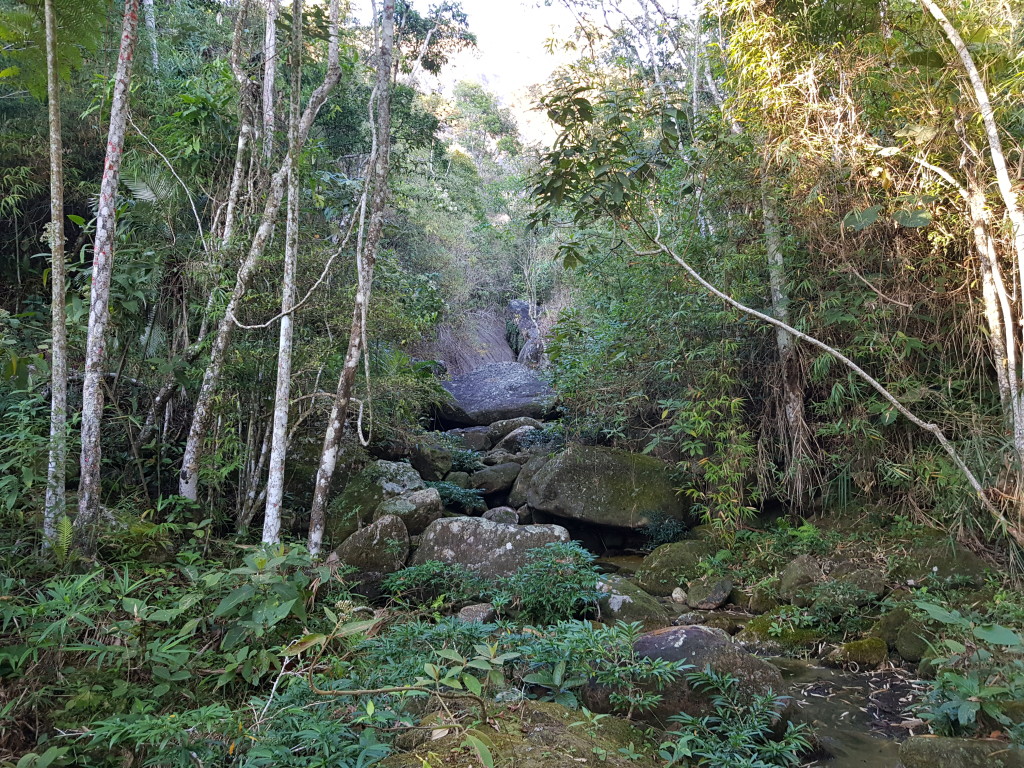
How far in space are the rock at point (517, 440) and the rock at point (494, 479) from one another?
5.00 feet

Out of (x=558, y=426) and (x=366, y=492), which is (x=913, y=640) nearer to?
(x=558, y=426)

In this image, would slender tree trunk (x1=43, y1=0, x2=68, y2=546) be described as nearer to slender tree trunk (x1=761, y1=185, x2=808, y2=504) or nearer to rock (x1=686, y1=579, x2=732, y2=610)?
rock (x1=686, y1=579, x2=732, y2=610)

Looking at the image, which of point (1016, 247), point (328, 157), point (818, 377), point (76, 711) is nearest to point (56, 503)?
point (76, 711)

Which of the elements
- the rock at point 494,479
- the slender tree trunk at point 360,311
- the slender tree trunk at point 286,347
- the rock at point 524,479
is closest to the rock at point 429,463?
the rock at point 494,479

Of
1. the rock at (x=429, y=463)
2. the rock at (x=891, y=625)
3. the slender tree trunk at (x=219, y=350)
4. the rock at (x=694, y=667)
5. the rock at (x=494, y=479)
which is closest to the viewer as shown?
the rock at (x=694, y=667)

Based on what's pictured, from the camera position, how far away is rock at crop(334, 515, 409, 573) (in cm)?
633

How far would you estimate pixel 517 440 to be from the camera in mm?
11375

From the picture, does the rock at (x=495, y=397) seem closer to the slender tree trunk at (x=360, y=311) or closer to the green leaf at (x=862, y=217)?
the slender tree trunk at (x=360, y=311)

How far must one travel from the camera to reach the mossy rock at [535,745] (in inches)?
82.6

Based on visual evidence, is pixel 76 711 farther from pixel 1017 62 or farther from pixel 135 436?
pixel 1017 62

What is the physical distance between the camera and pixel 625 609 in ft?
17.2

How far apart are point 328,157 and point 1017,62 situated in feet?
24.8

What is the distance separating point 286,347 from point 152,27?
259 inches

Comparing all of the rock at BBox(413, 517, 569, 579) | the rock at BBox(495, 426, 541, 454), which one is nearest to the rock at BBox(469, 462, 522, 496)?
the rock at BBox(495, 426, 541, 454)
